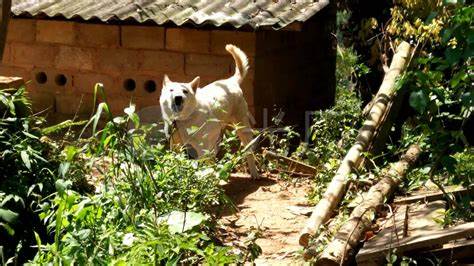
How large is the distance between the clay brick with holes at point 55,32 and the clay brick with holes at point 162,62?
1022mm

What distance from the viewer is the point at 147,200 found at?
5145mm

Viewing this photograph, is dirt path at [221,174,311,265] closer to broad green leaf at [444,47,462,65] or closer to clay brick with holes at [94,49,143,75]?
broad green leaf at [444,47,462,65]

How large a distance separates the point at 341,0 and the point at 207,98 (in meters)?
3.05

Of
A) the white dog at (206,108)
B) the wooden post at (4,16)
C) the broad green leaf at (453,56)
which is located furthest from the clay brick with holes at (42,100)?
the broad green leaf at (453,56)

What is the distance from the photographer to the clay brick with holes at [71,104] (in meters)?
10.2

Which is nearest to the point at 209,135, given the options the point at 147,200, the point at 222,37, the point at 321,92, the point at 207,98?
the point at 207,98

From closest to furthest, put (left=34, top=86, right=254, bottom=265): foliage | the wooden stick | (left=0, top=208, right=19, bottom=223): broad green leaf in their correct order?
(left=34, top=86, right=254, bottom=265): foliage < (left=0, top=208, right=19, bottom=223): broad green leaf < the wooden stick

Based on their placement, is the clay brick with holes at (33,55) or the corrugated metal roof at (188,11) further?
the clay brick with holes at (33,55)

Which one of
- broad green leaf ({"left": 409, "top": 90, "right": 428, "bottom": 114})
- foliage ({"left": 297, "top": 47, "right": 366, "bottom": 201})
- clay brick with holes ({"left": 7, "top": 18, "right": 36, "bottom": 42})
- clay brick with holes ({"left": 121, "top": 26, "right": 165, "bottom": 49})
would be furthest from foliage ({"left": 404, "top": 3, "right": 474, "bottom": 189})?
clay brick with holes ({"left": 7, "top": 18, "right": 36, "bottom": 42})

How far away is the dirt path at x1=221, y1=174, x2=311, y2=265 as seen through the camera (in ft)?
19.7

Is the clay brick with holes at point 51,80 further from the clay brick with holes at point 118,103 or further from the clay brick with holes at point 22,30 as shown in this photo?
the clay brick with holes at point 118,103

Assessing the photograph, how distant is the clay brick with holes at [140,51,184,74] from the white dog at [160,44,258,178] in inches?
49.3

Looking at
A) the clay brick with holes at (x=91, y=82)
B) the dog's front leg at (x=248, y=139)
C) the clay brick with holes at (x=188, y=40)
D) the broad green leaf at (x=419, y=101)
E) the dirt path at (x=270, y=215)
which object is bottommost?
the dirt path at (x=270, y=215)

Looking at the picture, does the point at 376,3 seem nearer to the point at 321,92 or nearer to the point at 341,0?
the point at 341,0
